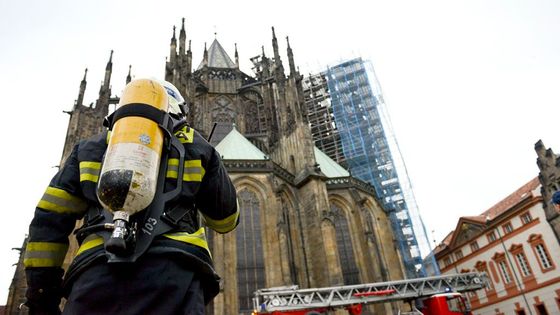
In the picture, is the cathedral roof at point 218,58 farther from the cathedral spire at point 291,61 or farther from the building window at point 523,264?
the building window at point 523,264

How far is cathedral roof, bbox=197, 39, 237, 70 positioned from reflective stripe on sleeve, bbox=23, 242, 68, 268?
28700 mm

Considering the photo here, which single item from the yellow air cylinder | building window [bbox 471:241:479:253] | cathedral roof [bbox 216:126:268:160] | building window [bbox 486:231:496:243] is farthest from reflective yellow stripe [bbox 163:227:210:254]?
building window [bbox 471:241:479:253]

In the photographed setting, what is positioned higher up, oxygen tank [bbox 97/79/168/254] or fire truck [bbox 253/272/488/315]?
fire truck [bbox 253/272/488/315]

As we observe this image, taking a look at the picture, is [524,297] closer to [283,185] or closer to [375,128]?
[375,128]

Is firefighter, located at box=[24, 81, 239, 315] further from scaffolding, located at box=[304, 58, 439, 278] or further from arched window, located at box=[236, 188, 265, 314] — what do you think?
scaffolding, located at box=[304, 58, 439, 278]

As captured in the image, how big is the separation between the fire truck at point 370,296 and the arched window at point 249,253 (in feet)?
2.40

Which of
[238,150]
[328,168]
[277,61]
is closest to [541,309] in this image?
[328,168]

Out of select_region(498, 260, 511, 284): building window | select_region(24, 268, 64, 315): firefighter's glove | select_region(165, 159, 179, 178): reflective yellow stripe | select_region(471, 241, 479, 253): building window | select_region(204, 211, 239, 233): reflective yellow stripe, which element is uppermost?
select_region(471, 241, 479, 253): building window

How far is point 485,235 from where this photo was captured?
1049 inches

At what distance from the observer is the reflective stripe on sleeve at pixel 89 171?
1.84 meters

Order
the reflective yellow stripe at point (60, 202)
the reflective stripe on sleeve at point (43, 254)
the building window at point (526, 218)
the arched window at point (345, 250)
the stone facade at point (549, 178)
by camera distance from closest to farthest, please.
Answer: the reflective stripe on sleeve at point (43, 254)
the reflective yellow stripe at point (60, 202)
the arched window at point (345, 250)
the stone facade at point (549, 178)
the building window at point (526, 218)

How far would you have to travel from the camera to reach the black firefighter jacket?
1.69 meters

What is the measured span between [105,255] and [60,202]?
0.43 meters

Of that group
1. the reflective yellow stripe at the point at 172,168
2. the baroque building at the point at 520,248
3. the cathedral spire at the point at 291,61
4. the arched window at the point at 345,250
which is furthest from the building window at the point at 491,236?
the reflective yellow stripe at the point at 172,168
